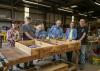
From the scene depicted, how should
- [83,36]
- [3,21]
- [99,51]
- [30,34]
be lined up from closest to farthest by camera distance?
[30,34] < [83,36] < [99,51] < [3,21]

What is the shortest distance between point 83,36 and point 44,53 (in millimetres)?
1677

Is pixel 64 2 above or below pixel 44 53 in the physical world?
above

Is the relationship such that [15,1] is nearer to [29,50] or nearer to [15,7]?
[15,7]

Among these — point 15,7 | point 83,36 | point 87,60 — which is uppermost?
point 15,7

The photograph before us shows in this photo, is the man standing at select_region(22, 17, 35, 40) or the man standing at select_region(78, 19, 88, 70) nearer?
the man standing at select_region(22, 17, 35, 40)

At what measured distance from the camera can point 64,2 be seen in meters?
8.55

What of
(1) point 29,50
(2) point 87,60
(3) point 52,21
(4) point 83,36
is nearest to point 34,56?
(1) point 29,50

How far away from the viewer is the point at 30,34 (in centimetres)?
346

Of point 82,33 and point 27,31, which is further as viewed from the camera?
point 82,33

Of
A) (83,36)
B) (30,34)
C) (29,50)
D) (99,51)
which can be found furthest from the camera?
(99,51)

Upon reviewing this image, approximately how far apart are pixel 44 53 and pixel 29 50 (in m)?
0.34

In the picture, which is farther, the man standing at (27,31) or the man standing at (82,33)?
the man standing at (82,33)

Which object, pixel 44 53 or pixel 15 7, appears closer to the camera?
pixel 44 53

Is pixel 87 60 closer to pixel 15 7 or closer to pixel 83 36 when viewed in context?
pixel 83 36
